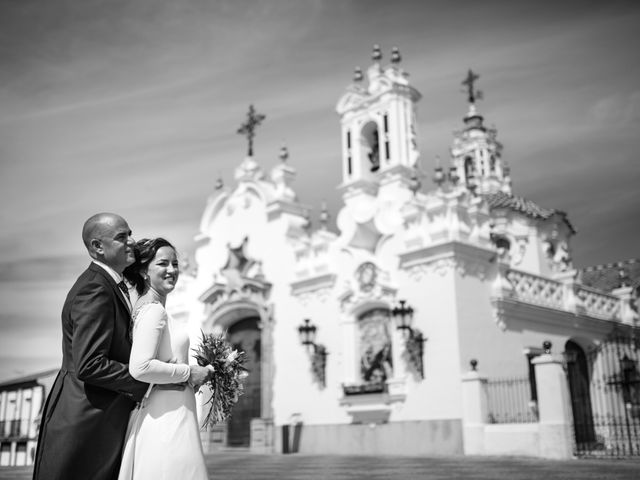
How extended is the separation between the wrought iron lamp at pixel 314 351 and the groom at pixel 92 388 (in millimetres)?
15160

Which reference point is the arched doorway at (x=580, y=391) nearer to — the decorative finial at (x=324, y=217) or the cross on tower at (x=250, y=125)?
the decorative finial at (x=324, y=217)

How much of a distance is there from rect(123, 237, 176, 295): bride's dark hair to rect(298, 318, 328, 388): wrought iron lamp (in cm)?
1489

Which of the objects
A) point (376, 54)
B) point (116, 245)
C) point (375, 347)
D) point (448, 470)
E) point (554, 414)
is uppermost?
point (376, 54)

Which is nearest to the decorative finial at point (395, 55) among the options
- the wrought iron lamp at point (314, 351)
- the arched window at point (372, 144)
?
the arched window at point (372, 144)

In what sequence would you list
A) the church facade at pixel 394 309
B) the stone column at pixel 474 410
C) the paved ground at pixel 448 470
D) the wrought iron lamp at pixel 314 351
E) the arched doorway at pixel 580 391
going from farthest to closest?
the arched doorway at pixel 580 391 < the wrought iron lamp at pixel 314 351 < the church facade at pixel 394 309 < the stone column at pixel 474 410 < the paved ground at pixel 448 470

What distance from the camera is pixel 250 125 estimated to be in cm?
2403

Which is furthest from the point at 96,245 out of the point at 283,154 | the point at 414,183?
the point at 283,154

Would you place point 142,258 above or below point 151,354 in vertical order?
above

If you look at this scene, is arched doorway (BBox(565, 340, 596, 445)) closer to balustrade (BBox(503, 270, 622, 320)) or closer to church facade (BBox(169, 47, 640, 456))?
church facade (BBox(169, 47, 640, 456))

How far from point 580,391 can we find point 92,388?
19149 millimetres

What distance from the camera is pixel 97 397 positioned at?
3.18 metres

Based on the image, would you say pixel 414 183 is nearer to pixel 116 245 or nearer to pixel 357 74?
pixel 357 74

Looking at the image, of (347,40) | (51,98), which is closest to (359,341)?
(347,40)

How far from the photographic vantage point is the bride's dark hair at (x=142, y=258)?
356 centimetres
